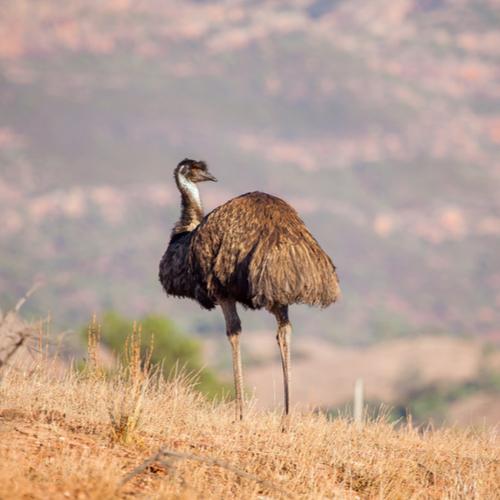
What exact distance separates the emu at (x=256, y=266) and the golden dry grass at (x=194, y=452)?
0.92 meters

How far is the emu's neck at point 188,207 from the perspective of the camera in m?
12.7

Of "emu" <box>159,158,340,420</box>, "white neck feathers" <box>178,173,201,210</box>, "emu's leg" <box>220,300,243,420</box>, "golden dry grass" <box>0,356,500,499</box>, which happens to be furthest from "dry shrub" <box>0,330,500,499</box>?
"white neck feathers" <box>178,173,201,210</box>

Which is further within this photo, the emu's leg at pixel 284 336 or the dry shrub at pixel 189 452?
the emu's leg at pixel 284 336

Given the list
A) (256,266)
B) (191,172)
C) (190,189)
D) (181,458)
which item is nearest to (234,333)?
(256,266)

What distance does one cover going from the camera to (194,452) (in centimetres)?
811

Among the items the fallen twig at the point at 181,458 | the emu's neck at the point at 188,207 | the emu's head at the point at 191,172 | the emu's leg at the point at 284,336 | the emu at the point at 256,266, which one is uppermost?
the emu's head at the point at 191,172

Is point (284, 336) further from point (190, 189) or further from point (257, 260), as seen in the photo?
point (190, 189)

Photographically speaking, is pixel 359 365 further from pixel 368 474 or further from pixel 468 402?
pixel 368 474

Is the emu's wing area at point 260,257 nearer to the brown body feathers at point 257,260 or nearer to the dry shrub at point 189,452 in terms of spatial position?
the brown body feathers at point 257,260

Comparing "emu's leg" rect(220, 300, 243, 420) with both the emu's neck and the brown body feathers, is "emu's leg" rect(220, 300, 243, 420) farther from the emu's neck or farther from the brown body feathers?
the emu's neck

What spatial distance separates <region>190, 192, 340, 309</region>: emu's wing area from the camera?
33.2 feet

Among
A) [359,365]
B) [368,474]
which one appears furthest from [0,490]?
[359,365]

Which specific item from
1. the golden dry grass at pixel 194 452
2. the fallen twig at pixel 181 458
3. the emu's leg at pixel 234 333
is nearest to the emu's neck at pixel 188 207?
the emu's leg at pixel 234 333

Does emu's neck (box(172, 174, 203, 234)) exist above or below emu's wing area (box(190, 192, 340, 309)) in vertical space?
above
